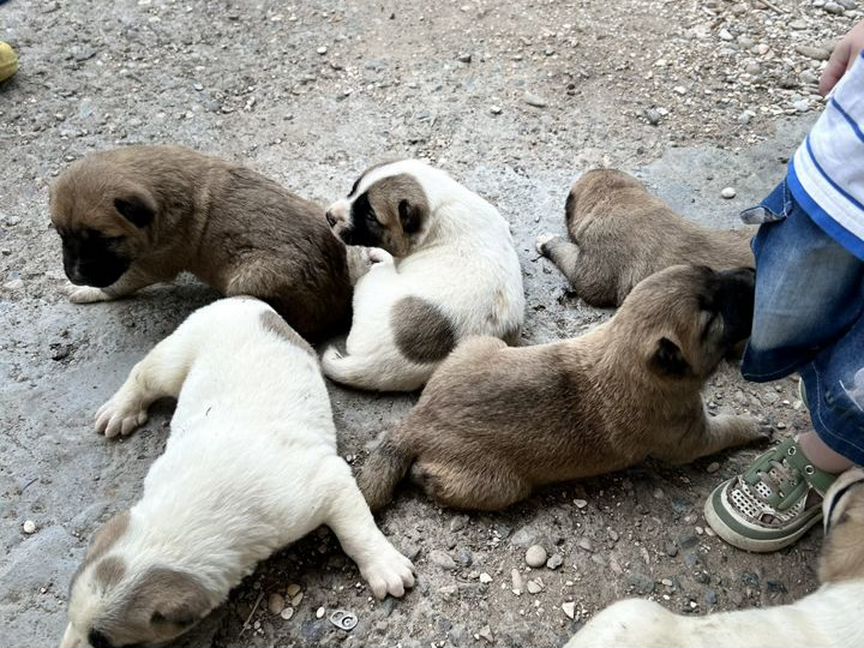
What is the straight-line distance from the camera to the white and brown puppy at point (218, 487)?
10.2ft

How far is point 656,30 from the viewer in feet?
22.2

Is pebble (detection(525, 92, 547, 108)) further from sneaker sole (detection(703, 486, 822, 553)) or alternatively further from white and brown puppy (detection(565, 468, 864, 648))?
white and brown puppy (detection(565, 468, 864, 648))

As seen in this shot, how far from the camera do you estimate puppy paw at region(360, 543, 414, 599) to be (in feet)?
11.8

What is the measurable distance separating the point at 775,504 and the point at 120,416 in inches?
129

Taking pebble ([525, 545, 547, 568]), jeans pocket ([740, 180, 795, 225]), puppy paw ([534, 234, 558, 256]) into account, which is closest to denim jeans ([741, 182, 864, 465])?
jeans pocket ([740, 180, 795, 225])

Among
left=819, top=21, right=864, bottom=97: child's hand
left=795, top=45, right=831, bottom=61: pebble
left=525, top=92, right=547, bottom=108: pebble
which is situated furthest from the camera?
left=795, top=45, right=831, bottom=61: pebble

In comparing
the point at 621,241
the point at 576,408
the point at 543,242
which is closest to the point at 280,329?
the point at 576,408

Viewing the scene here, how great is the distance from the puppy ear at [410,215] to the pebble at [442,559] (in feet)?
6.45

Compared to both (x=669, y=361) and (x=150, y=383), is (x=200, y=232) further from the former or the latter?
(x=669, y=361)

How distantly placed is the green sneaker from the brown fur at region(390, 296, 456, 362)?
1569 mm

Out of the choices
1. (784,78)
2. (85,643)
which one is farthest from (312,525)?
(784,78)

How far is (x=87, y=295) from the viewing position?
501cm

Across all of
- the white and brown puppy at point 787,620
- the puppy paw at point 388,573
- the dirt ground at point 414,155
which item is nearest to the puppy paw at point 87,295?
the dirt ground at point 414,155

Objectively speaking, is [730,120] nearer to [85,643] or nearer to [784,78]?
[784,78]
